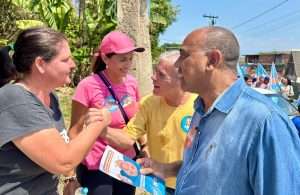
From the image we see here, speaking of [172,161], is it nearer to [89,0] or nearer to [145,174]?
[145,174]

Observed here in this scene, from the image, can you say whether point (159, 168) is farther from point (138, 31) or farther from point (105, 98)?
point (138, 31)

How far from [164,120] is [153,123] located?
78 mm

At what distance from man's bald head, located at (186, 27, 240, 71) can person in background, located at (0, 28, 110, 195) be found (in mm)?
771

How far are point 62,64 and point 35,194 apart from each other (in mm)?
681

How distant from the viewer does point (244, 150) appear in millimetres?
1461

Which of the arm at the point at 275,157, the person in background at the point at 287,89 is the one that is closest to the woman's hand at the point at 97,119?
the arm at the point at 275,157

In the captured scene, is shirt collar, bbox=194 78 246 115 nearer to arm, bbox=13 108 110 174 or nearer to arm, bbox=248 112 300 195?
arm, bbox=248 112 300 195

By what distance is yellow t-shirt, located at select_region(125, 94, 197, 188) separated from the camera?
103 inches

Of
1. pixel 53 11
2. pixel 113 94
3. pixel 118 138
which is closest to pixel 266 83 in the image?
pixel 53 11

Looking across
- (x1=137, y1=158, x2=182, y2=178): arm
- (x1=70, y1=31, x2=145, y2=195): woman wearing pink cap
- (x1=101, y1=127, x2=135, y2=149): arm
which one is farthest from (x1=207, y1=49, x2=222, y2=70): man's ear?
(x1=70, y1=31, x2=145, y2=195): woman wearing pink cap

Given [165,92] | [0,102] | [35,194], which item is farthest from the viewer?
[165,92]

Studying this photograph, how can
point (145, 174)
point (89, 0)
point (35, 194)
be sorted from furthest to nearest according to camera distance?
point (89, 0) < point (145, 174) < point (35, 194)

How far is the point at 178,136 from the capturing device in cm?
262

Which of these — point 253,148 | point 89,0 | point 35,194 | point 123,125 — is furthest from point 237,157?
point 89,0
